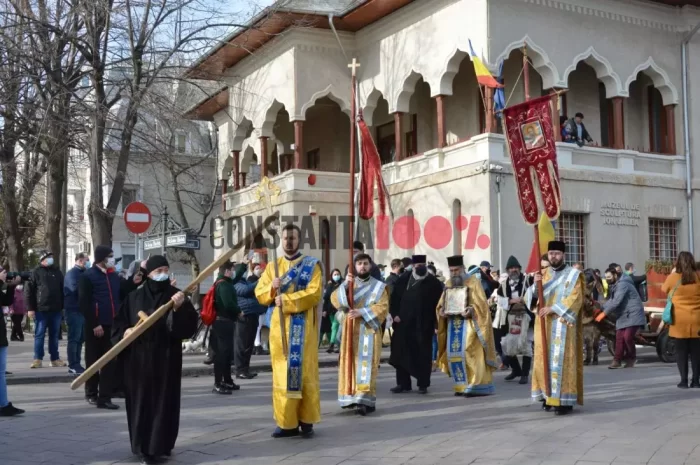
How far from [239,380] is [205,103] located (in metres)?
20.1

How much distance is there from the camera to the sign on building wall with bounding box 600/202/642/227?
23125 millimetres

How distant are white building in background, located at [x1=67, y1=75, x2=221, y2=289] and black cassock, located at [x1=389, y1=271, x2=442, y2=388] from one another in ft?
17.3

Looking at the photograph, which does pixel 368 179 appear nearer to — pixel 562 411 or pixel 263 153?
pixel 562 411

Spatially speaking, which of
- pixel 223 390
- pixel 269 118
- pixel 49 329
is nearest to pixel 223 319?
pixel 223 390

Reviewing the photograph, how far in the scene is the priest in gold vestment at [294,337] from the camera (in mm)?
8445

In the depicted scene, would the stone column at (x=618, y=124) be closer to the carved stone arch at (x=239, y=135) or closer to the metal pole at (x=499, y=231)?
the metal pole at (x=499, y=231)

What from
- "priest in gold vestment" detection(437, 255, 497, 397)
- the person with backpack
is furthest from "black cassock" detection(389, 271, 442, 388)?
the person with backpack

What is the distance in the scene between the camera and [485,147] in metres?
21.6

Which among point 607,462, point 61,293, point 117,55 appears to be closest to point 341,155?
point 117,55

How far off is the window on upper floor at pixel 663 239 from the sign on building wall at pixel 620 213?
0.76m

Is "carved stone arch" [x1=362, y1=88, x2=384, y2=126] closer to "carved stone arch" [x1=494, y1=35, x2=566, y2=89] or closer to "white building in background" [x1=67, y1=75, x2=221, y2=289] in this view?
"carved stone arch" [x1=494, y1=35, x2=566, y2=89]

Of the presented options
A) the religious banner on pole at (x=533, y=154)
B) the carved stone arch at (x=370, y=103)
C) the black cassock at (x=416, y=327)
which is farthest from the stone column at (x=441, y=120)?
the religious banner on pole at (x=533, y=154)

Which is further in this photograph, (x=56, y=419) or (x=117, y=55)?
(x=117, y=55)

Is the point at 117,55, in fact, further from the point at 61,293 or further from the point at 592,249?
the point at 592,249
